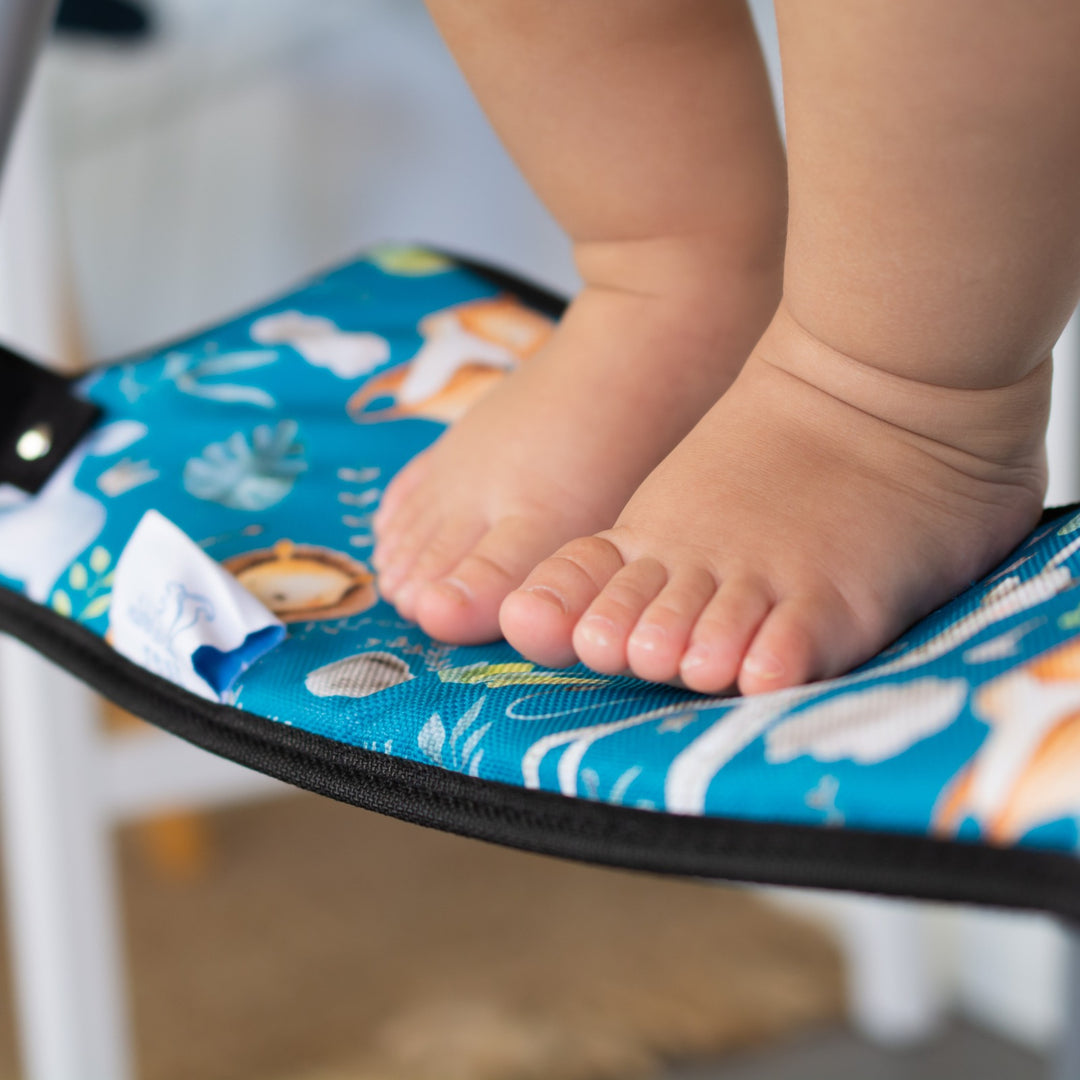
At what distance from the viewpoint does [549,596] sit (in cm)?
33

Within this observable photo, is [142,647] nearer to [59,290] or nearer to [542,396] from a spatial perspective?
[542,396]

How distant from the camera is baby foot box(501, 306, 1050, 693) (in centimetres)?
31

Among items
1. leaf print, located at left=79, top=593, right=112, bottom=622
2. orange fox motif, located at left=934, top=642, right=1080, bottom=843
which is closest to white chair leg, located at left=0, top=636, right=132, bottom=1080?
leaf print, located at left=79, top=593, right=112, bottom=622

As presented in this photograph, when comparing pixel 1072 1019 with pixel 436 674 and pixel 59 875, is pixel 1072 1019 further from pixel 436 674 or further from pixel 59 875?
pixel 59 875

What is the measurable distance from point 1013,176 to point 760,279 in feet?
0.55

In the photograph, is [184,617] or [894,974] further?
[894,974]

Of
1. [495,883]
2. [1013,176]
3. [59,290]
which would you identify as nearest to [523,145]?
[1013,176]

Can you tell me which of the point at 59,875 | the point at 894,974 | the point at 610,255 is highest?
the point at 610,255

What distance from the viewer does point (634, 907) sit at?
4.56 ft

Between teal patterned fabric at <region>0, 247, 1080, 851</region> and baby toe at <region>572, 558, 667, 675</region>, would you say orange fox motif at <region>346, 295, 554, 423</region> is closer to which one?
teal patterned fabric at <region>0, 247, 1080, 851</region>

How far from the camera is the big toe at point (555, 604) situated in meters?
0.33

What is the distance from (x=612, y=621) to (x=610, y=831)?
6cm

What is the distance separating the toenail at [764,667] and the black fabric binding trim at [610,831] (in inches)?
2.0

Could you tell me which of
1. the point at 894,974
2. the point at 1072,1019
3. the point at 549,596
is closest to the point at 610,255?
the point at 549,596
